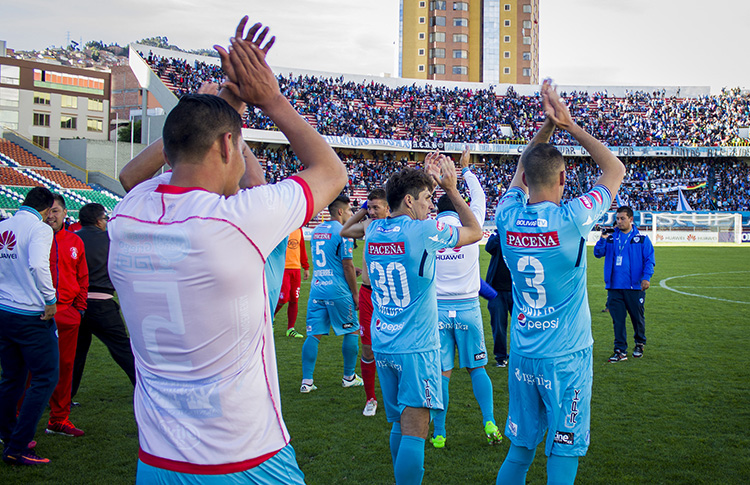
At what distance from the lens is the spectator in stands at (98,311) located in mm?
6309

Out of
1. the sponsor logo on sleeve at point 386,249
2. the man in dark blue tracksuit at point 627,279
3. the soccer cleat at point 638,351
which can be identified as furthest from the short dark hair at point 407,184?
the soccer cleat at point 638,351

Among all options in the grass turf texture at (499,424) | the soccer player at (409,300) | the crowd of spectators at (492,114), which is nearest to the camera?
the soccer player at (409,300)

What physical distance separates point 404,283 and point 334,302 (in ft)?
11.1

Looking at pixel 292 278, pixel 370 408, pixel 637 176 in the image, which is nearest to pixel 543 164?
pixel 370 408

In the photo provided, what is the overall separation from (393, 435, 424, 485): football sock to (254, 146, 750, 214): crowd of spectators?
129 ft

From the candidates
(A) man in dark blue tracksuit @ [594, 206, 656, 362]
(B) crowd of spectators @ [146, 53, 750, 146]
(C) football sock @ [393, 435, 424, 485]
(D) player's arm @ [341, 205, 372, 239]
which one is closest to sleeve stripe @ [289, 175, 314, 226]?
(C) football sock @ [393, 435, 424, 485]

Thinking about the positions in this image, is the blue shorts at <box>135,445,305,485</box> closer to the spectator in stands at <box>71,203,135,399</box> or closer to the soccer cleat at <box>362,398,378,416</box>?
the soccer cleat at <box>362,398,378,416</box>

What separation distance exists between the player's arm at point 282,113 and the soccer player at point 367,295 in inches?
151

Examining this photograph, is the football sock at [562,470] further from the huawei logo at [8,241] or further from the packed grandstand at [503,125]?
the packed grandstand at [503,125]

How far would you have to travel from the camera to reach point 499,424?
20.0ft

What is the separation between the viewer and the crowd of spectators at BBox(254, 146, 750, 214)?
149ft

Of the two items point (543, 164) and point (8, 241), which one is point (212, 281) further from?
point (8, 241)

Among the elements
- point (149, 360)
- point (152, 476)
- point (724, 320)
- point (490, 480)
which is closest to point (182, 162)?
point (149, 360)

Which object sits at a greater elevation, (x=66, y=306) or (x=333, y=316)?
(x=66, y=306)
